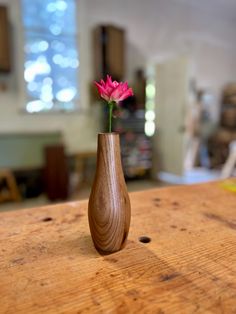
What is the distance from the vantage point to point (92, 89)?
3385 mm

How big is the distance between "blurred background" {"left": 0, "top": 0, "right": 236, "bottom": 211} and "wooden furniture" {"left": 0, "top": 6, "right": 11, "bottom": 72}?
0.03ft

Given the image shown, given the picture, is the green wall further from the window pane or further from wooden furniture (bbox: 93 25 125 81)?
the window pane

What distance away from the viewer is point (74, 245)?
2.39 ft

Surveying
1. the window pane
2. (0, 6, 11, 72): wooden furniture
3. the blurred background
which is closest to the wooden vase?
the blurred background

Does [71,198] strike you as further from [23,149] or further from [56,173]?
[23,149]

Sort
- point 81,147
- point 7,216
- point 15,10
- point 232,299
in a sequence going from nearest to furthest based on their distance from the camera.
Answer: point 232,299, point 7,216, point 15,10, point 81,147

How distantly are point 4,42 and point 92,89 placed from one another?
1139 millimetres

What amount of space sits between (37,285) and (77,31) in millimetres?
3274

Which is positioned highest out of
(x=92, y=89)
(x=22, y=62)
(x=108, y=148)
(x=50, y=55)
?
(x=50, y=55)

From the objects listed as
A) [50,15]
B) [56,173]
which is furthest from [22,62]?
[56,173]

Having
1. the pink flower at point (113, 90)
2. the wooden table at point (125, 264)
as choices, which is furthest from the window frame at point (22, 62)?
the pink flower at point (113, 90)

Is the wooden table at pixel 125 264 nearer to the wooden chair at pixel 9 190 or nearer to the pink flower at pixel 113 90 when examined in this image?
the pink flower at pixel 113 90

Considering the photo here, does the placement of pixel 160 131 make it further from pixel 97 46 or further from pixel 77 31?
pixel 77 31

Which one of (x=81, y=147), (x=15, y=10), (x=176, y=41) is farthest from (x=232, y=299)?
(x=176, y=41)
